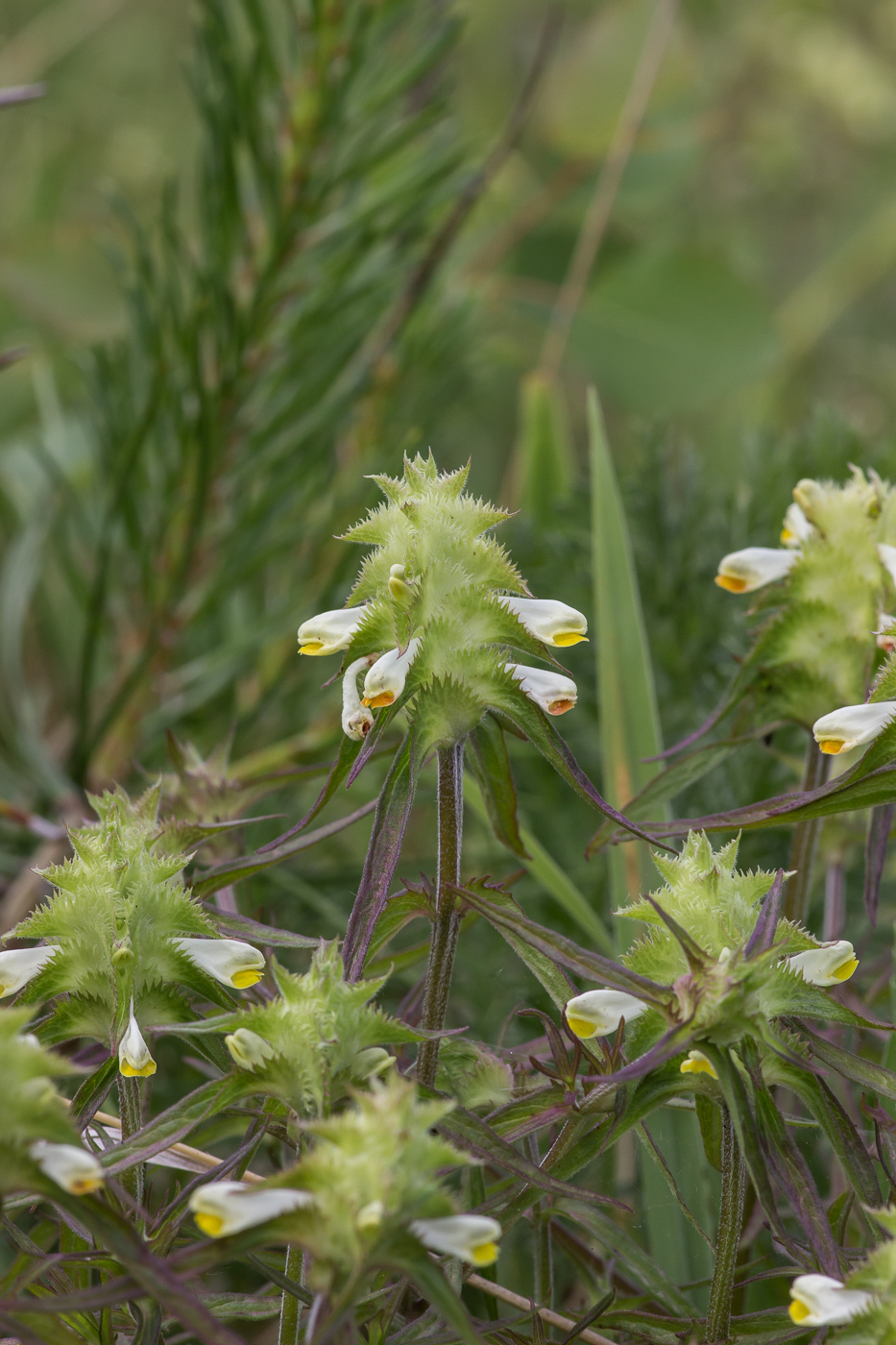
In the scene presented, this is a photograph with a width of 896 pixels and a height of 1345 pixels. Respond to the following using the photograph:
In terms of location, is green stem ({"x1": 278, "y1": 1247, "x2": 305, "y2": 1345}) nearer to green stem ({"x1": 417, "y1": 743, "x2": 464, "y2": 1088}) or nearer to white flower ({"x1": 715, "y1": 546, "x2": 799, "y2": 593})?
green stem ({"x1": 417, "y1": 743, "x2": 464, "y2": 1088})

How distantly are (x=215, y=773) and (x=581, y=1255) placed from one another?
0.51 ft

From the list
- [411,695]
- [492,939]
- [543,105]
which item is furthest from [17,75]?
[411,695]

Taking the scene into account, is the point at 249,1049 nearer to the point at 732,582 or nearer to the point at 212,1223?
the point at 212,1223

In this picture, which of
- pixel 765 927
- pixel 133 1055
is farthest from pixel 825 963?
pixel 133 1055

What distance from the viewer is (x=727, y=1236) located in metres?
0.22

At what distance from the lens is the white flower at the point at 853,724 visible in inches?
9.4

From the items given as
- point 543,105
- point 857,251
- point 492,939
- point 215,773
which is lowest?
point 492,939

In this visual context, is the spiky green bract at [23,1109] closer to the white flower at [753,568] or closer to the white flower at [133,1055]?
the white flower at [133,1055]

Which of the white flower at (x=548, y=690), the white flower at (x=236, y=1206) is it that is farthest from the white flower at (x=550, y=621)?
the white flower at (x=236, y=1206)

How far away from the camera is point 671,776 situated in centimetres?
29

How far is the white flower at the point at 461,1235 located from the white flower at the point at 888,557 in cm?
18

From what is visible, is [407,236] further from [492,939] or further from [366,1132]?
[366,1132]

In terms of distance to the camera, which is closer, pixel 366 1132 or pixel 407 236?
pixel 366 1132

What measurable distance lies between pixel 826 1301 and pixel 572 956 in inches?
2.5
